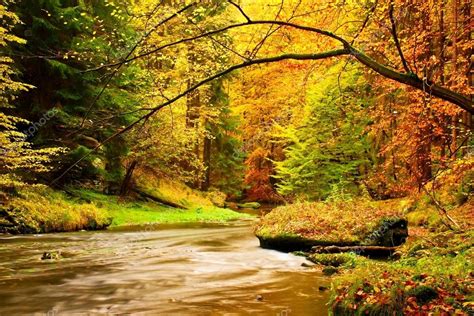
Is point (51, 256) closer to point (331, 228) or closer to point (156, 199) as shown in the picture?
point (331, 228)

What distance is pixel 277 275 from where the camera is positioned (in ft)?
30.2

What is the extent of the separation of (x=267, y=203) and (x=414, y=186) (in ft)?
81.3

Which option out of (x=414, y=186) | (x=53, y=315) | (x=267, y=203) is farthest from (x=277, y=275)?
(x=267, y=203)

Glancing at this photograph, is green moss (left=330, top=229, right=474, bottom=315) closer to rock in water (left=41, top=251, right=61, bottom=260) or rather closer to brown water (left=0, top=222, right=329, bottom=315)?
brown water (left=0, top=222, right=329, bottom=315)

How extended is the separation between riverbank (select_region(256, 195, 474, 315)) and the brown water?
77 cm

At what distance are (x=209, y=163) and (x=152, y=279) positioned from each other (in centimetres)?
2397

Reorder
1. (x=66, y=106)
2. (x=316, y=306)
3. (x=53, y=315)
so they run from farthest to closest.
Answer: (x=66, y=106) < (x=316, y=306) < (x=53, y=315)

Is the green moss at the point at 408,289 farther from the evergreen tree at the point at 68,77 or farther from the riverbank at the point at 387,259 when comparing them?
the evergreen tree at the point at 68,77

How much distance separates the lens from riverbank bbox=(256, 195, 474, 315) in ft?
16.8

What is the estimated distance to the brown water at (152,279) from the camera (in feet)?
22.4

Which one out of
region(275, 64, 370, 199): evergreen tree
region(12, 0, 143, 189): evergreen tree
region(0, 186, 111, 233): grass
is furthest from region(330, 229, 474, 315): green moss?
region(275, 64, 370, 199): evergreen tree

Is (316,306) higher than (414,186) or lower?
lower

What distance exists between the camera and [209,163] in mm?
32750

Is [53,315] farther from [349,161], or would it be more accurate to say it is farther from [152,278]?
[349,161]
